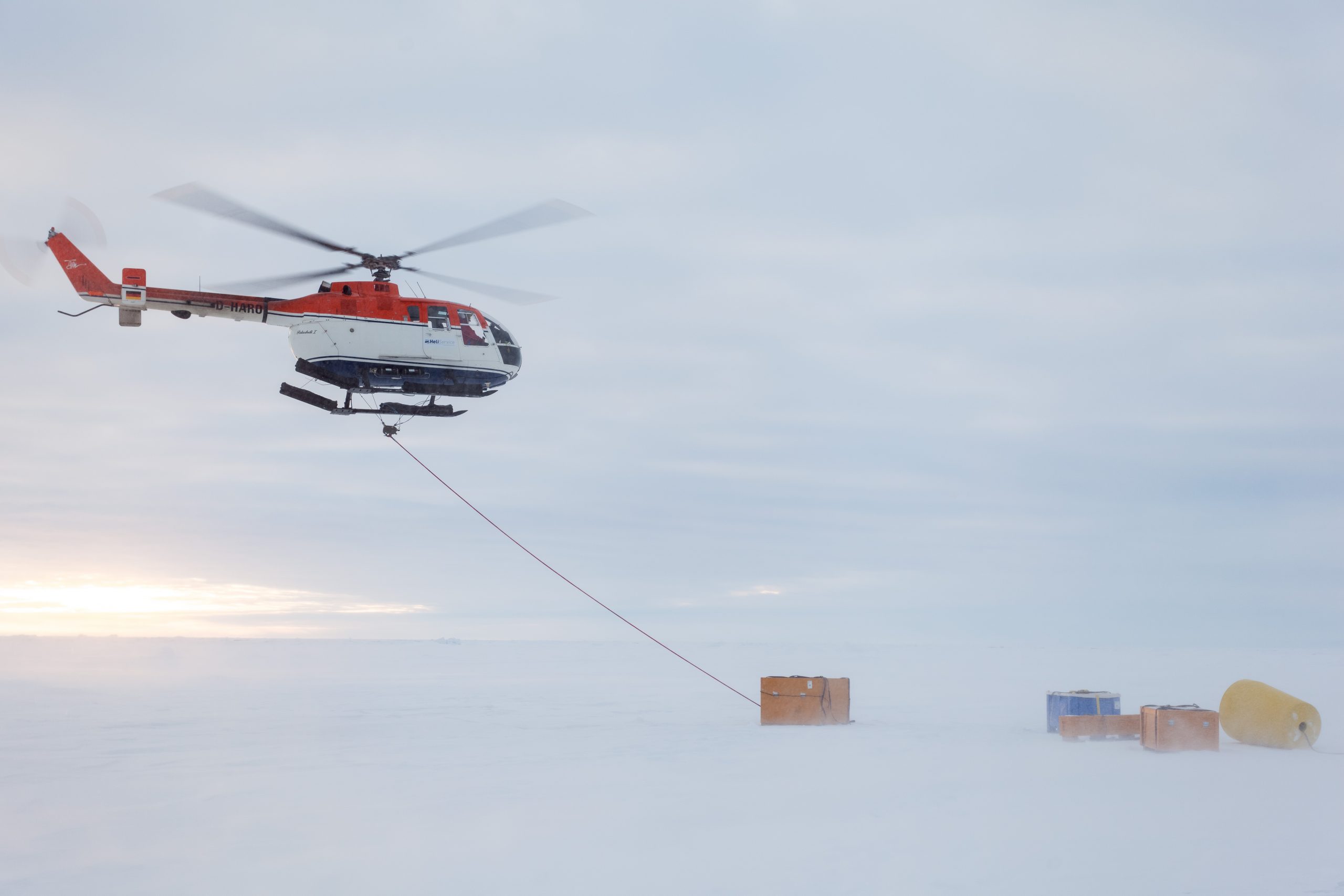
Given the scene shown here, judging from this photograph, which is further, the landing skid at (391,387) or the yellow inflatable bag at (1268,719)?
the yellow inflatable bag at (1268,719)

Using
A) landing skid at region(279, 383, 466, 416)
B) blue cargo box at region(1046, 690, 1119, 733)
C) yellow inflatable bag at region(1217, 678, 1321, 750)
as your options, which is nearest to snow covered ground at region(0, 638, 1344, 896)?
yellow inflatable bag at region(1217, 678, 1321, 750)

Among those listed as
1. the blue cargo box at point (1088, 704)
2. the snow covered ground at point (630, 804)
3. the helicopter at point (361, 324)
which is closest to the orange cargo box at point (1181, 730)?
the snow covered ground at point (630, 804)

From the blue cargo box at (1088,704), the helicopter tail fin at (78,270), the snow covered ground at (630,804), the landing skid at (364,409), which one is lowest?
the snow covered ground at (630,804)

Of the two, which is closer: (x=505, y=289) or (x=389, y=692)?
(x=505, y=289)

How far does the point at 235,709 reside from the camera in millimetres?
24078

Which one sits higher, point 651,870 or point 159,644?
point 651,870

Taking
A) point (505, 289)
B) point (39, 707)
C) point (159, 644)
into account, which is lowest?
point (159, 644)

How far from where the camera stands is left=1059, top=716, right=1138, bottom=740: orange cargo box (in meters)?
18.1

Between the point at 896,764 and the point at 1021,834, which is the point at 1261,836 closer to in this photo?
the point at 1021,834

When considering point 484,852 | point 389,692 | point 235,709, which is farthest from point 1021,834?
point 389,692

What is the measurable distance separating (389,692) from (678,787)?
18.3m

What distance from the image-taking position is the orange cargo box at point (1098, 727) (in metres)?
18.1

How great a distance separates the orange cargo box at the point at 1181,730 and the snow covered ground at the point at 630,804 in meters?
0.46

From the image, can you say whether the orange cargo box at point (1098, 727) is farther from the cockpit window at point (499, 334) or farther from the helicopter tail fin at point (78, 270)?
the helicopter tail fin at point (78, 270)
